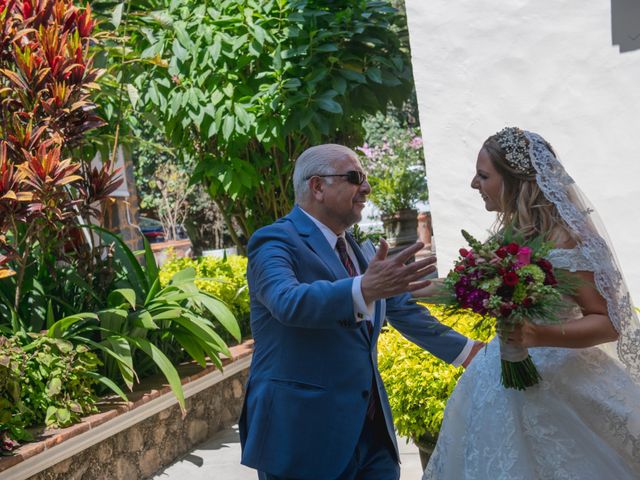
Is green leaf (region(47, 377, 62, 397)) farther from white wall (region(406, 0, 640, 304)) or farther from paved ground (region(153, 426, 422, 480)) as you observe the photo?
white wall (region(406, 0, 640, 304))

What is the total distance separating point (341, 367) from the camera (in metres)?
3.11

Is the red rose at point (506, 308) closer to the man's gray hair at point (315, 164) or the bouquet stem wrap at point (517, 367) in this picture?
the bouquet stem wrap at point (517, 367)

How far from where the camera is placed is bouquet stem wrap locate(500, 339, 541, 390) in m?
2.90

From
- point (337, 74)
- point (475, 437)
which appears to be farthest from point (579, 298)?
point (337, 74)

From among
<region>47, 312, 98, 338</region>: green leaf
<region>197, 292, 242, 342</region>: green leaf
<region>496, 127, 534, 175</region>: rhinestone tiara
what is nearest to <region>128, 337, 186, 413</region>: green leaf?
<region>47, 312, 98, 338</region>: green leaf

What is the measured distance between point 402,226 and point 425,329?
42.2ft

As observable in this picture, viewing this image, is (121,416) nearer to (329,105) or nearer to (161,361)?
(161,361)

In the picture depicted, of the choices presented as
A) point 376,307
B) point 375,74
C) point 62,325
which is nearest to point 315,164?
point 376,307

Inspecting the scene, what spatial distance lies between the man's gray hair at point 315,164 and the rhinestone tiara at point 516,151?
0.55 m

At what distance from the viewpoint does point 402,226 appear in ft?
53.9

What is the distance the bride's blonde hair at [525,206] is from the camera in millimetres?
3008

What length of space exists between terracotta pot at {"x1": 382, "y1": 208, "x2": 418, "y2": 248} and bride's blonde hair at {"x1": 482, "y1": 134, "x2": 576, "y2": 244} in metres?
13.1

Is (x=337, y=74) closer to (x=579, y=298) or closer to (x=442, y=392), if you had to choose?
(x=442, y=392)

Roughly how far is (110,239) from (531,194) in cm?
436
